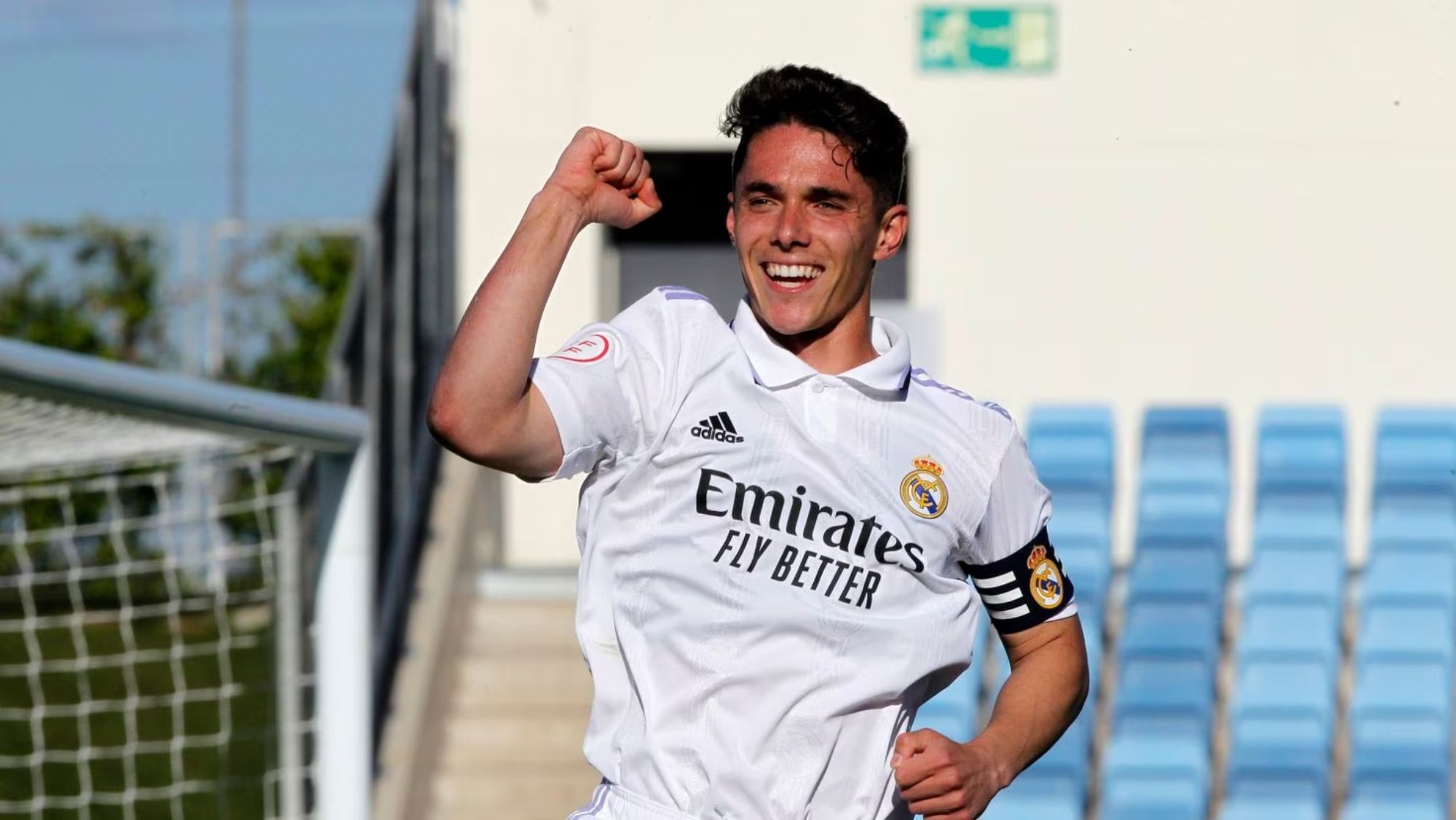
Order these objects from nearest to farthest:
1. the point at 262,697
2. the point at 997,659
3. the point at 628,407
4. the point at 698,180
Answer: the point at 628,407 → the point at 997,659 → the point at 698,180 → the point at 262,697

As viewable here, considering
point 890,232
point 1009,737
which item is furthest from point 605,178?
point 1009,737

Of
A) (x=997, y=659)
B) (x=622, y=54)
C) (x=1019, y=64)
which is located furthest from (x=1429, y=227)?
(x=622, y=54)

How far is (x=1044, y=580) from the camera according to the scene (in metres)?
2.81

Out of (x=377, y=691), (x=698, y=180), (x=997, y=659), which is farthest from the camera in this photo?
(x=698, y=180)

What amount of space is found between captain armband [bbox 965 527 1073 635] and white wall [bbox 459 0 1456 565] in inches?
230

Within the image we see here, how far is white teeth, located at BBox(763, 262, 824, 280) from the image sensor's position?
2623 millimetres

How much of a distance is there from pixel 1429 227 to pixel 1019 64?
1.79 m

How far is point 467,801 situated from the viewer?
7.77m

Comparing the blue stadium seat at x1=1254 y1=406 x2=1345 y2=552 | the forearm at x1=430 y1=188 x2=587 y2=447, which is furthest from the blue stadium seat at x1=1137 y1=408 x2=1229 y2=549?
the forearm at x1=430 y1=188 x2=587 y2=447

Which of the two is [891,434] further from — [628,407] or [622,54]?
[622,54]

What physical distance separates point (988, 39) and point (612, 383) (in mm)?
6460

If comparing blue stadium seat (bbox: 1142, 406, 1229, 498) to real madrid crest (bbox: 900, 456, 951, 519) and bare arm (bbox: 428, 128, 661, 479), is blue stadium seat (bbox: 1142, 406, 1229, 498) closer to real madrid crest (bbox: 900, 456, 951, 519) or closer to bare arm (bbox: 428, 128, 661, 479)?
real madrid crest (bbox: 900, 456, 951, 519)

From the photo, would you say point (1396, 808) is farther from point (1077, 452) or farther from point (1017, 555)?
point (1017, 555)

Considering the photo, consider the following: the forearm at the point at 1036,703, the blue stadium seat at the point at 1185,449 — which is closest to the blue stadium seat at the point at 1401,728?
the blue stadium seat at the point at 1185,449
